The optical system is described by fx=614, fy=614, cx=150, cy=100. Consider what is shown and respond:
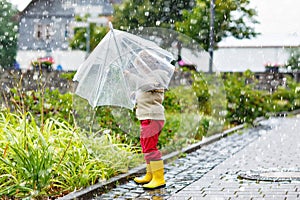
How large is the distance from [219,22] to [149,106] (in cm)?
2059

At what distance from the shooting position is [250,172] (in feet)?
28.2

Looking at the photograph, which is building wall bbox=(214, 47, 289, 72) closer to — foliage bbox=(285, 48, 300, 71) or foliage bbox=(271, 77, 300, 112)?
foliage bbox=(285, 48, 300, 71)

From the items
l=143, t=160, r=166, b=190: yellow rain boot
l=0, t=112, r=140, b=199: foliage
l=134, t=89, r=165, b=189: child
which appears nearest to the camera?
l=0, t=112, r=140, b=199: foliage

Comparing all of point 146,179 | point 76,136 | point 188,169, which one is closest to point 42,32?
point 188,169

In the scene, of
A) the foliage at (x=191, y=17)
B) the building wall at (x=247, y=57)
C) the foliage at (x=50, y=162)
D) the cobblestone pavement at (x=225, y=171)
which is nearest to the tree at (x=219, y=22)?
the foliage at (x=191, y=17)

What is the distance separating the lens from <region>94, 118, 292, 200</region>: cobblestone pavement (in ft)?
22.7

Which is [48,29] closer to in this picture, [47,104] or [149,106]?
[47,104]

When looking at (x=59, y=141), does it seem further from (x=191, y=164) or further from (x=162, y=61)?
(x=191, y=164)

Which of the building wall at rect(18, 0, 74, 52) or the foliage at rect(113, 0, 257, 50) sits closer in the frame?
the foliage at rect(113, 0, 257, 50)

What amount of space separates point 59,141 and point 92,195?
96cm

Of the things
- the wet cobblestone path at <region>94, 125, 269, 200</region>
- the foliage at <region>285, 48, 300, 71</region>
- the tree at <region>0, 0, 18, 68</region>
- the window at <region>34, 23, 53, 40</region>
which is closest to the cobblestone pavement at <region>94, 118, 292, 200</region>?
the wet cobblestone path at <region>94, 125, 269, 200</region>

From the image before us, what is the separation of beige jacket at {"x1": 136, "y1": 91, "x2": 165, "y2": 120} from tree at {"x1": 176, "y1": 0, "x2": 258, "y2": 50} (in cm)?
1701

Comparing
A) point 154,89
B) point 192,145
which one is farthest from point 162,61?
point 192,145

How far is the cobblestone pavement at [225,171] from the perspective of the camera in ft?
22.7
